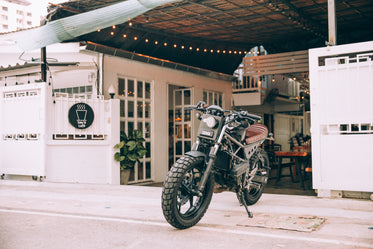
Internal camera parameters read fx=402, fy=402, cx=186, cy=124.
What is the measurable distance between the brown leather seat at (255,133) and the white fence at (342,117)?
994 millimetres

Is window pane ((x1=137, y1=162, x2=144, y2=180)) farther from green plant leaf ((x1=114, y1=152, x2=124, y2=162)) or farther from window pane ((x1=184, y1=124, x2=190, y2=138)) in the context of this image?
window pane ((x1=184, y1=124, x2=190, y2=138))

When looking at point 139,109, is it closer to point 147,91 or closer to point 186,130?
point 147,91

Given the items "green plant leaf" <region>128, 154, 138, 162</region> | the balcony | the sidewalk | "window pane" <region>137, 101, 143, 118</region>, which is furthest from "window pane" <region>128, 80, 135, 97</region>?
the sidewalk

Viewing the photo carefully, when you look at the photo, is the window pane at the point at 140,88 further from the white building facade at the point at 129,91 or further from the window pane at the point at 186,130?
the window pane at the point at 186,130

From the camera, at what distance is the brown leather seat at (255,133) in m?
4.73

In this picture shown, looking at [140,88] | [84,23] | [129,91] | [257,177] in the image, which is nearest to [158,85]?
[140,88]

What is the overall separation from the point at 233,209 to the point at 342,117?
6.49ft

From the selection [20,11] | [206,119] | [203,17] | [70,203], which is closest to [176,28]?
[203,17]

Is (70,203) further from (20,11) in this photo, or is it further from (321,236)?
(20,11)

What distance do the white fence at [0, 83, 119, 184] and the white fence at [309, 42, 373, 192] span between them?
4470 mm

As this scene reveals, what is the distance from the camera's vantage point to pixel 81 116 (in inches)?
337

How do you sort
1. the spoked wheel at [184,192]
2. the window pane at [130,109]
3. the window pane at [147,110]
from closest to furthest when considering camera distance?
the spoked wheel at [184,192]
the window pane at [130,109]
the window pane at [147,110]

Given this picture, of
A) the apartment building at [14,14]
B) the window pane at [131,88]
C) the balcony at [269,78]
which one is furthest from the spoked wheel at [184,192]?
the apartment building at [14,14]

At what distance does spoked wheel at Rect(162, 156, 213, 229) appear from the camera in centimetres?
365
